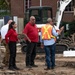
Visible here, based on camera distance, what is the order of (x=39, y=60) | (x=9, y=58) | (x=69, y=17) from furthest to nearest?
(x=69, y=17)
(x=39, y=60)
(x=9, y=58)

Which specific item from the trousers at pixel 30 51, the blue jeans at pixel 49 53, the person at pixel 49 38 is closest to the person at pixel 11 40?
the trousers at pixel 30 51

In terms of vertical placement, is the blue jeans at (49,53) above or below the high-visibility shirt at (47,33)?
below

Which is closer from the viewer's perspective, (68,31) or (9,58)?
(9,58)

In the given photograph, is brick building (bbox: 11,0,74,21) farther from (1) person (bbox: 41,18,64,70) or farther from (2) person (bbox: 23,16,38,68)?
(1) person (bbox: 41,18,64,70)

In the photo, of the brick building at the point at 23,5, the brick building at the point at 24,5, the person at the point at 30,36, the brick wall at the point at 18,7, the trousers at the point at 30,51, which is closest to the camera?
the person at the point at 30,36

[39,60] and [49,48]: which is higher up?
[49,48]

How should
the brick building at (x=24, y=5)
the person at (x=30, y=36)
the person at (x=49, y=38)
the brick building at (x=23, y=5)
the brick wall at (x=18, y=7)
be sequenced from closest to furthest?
1. the person at (x=49, y=38)
2. the person at (x=30, y=36)
3. the brick building at (x=24, y=5)
4. the brick building at (x=23, y=5)
5. the brick wall at (x=18, y=7)

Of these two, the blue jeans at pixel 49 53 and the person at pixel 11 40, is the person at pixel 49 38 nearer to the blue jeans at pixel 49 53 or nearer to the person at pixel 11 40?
the blue jeans at pixel 49 53

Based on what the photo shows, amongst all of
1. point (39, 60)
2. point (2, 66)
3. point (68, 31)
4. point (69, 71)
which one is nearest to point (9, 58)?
point (2, 66)

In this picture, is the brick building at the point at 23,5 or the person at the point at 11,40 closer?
the person at the point at 11,40

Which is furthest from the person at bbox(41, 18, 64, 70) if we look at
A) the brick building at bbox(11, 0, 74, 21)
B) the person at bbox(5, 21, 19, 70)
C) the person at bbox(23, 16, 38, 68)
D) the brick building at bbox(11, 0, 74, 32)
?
the brick building at bbox(11, 0, 74, 21)

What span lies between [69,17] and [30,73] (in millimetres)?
27807

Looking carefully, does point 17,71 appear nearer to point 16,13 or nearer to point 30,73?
point 30,73

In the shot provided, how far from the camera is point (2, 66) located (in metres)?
15.9
